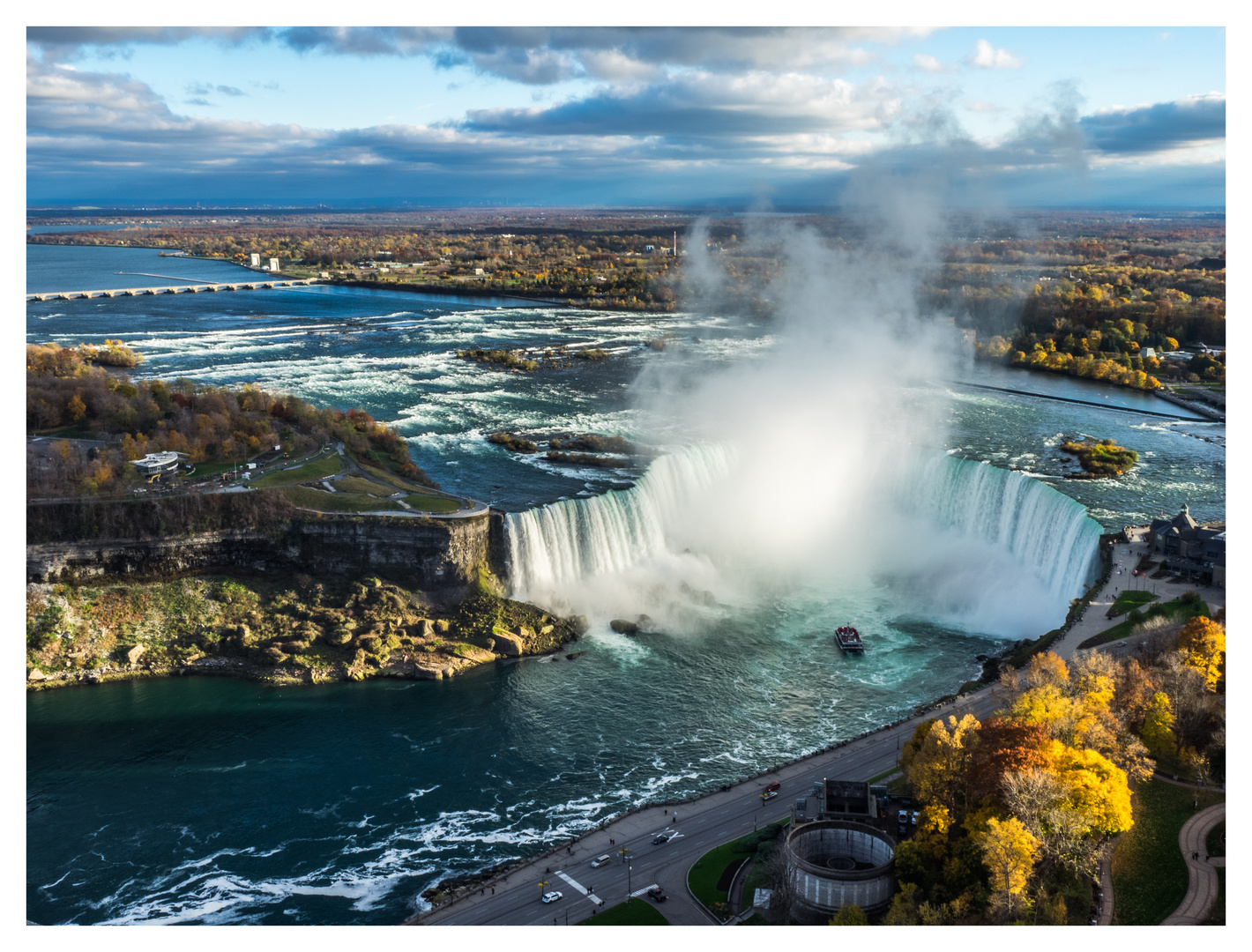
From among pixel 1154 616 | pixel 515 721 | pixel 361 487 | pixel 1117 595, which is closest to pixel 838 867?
pixel 515 721

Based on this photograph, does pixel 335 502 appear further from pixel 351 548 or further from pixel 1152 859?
pixel 1152 859

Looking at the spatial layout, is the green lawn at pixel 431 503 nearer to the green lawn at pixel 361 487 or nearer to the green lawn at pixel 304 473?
the green lawn at pixel 361 487

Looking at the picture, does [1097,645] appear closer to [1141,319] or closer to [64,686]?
[64,686]

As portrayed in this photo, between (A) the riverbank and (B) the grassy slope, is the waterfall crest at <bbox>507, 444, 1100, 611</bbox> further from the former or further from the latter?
(B) the grassy slope

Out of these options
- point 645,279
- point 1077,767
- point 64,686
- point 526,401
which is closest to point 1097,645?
point 1077,767

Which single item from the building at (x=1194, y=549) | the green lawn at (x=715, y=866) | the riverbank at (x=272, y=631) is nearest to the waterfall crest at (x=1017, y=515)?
the building at (x=1194, y=549)

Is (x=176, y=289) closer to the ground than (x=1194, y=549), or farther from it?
farther from it
